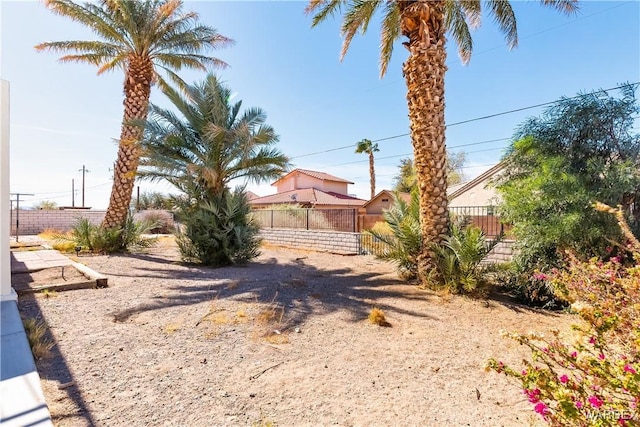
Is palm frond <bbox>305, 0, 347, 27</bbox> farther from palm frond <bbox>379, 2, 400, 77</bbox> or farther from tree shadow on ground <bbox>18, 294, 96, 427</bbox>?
tree shadow on ground <bbox>18, 294, 96, 427</bbox>

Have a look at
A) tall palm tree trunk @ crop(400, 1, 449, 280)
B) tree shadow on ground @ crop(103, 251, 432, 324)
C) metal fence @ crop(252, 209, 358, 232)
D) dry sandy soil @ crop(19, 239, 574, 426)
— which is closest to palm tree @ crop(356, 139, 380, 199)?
metal fence @ crop(252, 209, 358, 232)

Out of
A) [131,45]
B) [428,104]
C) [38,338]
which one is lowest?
[38,338]

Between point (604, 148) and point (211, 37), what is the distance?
43.8 ft

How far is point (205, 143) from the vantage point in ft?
31.7

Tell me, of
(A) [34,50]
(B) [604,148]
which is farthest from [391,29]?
(A) [34,50]

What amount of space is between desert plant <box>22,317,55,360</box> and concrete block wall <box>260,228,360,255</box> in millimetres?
10941

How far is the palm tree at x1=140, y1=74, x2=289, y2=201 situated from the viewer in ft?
30.8

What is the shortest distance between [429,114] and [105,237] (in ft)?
37.8

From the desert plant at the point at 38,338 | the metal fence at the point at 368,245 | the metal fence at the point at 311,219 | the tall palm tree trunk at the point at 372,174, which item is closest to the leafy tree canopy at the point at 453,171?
the tall palm tree trunk at the point at 372,174

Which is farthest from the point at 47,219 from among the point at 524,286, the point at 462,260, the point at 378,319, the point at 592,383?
the point at 592,383

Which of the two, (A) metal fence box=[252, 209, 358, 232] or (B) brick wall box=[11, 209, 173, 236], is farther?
(B) brick wall box=[11, 209, 173, 236]

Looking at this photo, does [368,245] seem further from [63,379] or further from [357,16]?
[63,379]

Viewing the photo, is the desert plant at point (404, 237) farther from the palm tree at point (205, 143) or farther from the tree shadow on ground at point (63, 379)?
the tree shadow on ground at point (63, 379)

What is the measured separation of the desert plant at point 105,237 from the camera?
1110cm
